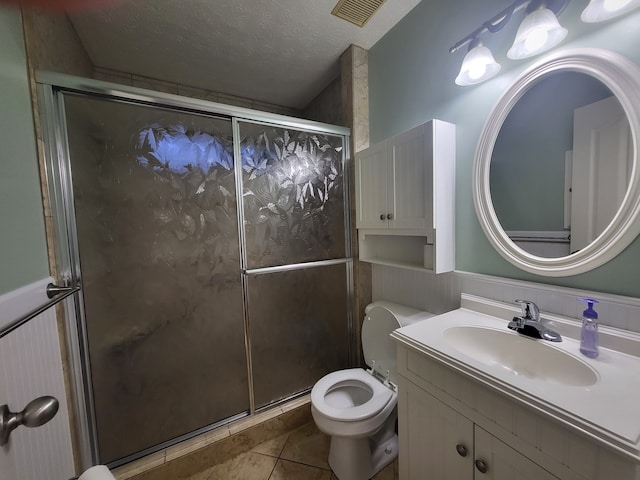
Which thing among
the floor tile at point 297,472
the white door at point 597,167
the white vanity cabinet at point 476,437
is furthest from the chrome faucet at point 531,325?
the floor tile at point 297,472

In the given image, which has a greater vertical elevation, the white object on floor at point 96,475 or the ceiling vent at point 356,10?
the ceiling vent at point 356,10

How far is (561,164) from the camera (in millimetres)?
933

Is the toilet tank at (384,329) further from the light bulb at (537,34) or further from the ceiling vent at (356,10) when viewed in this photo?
the ceiling vent at (356,10)

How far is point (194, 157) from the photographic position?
1324 mm

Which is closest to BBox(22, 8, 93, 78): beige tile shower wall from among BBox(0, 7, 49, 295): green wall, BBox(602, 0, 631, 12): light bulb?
BBox(0, 7, 49, 295): green wall

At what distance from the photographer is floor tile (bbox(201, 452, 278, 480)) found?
4.32 ft

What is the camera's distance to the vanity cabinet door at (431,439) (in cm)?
80

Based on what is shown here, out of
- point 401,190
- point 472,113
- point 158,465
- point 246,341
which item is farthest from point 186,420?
point 472,113

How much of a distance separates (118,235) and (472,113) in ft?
5.81

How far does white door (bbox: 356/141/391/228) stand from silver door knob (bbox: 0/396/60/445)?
1.43 m

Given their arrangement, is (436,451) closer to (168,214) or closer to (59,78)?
(168,214)

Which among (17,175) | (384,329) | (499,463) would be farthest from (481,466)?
(17,175)

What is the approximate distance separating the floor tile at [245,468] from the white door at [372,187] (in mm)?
1472

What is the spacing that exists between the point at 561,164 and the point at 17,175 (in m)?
1.92
